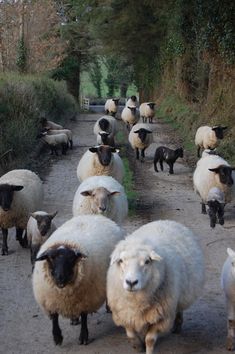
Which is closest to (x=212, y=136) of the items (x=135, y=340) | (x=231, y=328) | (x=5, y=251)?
(x=5, y=251)

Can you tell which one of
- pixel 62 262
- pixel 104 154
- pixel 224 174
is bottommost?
pixel 224 174

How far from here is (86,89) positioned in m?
83.9

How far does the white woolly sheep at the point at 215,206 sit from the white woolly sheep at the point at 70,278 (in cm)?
437

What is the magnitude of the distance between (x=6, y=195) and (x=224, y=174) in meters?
4.37

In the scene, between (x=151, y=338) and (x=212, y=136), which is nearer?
(x=151, y=338)

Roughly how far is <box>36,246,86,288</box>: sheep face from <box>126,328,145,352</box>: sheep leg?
83 centimetres

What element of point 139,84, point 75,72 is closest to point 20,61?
point 75,72

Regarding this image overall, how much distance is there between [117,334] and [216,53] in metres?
16.6

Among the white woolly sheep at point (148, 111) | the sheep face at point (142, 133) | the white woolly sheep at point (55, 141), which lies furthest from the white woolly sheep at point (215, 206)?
the white woolly sheep at point (148, 111)

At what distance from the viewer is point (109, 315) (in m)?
6.64

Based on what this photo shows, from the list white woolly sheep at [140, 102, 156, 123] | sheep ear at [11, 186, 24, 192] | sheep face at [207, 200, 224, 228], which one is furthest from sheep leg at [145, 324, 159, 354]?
white woolly sheep at [140, 102, 156, 123]

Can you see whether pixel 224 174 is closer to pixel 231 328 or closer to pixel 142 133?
pixel 231 328

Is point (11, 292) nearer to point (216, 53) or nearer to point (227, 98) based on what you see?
point (227, 98)

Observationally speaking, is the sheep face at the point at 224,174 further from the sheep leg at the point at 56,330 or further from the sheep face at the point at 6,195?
the sheep leg at the point at 56,330
